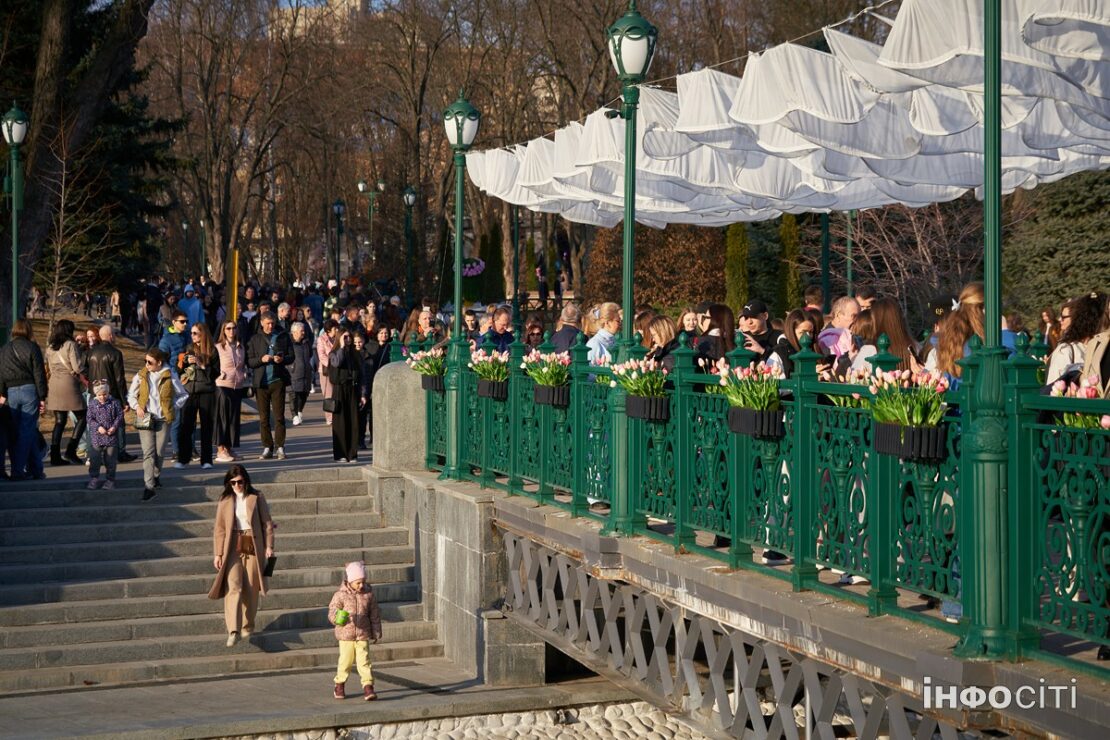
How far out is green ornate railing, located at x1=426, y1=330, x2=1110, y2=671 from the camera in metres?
6.45

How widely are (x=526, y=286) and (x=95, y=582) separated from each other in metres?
53.0

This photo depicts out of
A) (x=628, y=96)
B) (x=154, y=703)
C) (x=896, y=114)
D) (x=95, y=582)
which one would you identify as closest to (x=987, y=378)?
(x=628, y=96)

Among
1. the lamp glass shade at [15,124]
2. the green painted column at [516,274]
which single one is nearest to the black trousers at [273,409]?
the green painted column at [516,274]

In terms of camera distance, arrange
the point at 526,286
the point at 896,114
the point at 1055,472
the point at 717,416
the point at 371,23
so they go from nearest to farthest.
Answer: the point at 1055,472
the point at 717,416
the point at 896,114
the point at 371,23
the point at 526,286

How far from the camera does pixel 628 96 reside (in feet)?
38.8

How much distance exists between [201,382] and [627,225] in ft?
30.1

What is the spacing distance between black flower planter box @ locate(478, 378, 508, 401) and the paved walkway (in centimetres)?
285

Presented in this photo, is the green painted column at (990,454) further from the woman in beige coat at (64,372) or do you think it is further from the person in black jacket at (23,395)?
the woman in beige coat at (64,372)

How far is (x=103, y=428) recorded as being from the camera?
1767 cm

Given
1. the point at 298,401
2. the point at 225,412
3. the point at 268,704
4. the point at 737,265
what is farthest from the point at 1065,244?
the point at 268,704

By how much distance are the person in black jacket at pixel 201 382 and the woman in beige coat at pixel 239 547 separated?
3.63m

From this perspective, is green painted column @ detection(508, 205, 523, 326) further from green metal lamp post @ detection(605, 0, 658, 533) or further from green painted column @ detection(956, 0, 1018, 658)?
green painted column @ detection(956, 0, 1018, 658)

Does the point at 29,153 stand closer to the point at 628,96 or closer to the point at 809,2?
the point at 628,96

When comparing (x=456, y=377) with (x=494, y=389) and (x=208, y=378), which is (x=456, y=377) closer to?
(x=494, y=389)
